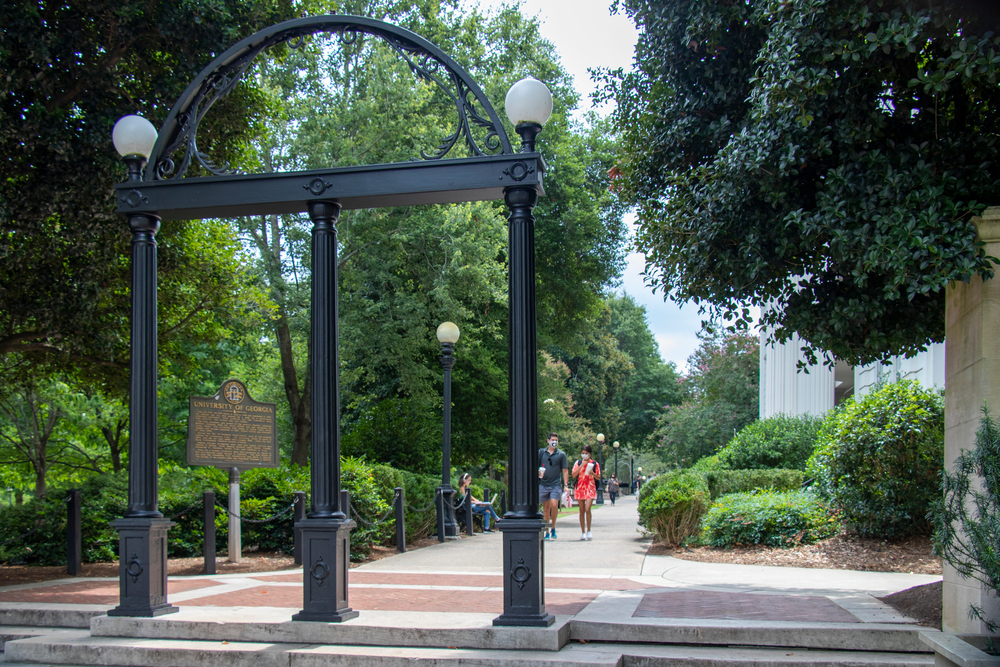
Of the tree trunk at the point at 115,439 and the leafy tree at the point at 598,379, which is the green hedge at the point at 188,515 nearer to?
the tree trunk at the point at 115,439

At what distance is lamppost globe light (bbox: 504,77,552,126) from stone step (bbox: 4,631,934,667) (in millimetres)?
4133

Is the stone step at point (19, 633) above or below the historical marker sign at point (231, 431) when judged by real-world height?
below

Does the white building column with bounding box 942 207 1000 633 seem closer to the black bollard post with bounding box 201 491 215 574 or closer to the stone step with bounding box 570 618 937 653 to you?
the stone step with bounding box 570 618 937 653

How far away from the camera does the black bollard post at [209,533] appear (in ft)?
33.7

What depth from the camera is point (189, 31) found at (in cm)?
1024

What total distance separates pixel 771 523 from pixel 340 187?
8.29 m

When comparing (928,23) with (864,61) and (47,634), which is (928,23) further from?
(47,634)

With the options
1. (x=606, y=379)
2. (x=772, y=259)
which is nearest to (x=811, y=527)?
(x=772, y=259)

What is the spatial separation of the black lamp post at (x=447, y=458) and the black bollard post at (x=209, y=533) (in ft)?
17.7

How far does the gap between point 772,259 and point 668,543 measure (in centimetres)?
700

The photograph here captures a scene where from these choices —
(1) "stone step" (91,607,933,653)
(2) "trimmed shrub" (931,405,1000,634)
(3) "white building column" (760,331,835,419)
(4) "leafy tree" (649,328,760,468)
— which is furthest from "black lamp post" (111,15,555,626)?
(4) "leafy tree" (649,328,760,468)

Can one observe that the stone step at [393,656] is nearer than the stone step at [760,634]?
Yes

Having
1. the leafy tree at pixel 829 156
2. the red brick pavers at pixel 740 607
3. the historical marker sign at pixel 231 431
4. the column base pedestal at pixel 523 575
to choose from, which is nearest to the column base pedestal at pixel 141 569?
the column base pedestal at pixel 523 575

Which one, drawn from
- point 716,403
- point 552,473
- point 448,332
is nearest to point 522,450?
point 552,473
